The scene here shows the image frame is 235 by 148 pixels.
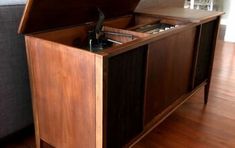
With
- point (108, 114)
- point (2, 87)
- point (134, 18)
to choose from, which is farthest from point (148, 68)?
point (2, 87)

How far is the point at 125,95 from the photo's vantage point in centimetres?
116

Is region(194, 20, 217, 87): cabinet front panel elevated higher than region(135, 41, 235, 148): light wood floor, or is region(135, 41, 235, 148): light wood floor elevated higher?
region(194, 20, 217, 87): cabinet front panel

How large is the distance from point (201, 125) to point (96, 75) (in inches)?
43.6

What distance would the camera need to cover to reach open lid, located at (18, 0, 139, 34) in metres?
1.09

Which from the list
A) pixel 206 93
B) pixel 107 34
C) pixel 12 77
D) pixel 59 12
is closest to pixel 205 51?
pixel 206 93

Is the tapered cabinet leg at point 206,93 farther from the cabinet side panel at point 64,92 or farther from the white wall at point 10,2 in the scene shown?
the white wall at point 10,2

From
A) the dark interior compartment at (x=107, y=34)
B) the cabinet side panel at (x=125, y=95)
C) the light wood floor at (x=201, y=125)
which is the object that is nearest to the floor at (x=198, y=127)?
the light wood floor at (x=201, y=125)

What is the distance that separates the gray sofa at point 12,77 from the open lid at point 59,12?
0.54 ft

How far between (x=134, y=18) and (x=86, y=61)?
87 cm

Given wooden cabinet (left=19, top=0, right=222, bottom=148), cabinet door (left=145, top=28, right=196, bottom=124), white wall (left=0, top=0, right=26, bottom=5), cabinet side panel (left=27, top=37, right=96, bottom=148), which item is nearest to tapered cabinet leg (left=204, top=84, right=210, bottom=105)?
cabinet door (left=145, top=28, right=196, bottom=124)

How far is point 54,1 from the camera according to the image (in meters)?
1.11

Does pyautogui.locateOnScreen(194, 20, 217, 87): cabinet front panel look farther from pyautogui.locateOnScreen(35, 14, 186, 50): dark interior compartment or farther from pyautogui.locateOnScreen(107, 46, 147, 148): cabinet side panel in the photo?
pyautogui.locateOnScreen(107, 46, 147, 148): cabinet side panel

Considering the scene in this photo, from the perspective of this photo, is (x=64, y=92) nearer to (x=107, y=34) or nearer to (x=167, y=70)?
(x=107, y=34)

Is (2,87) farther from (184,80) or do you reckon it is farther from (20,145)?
(184,80)
